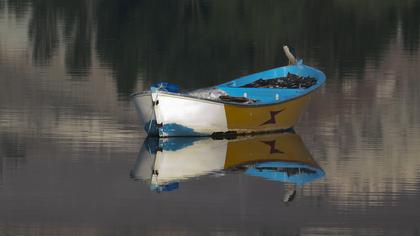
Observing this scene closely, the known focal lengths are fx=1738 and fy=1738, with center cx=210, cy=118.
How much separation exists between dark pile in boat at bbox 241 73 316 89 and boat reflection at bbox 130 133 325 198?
4.03 metres

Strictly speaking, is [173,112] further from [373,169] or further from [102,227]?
[102,227]

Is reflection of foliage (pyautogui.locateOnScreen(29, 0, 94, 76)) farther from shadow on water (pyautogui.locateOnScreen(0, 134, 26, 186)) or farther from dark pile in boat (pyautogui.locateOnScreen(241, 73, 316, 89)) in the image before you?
shadow on water (pyautogui.locateOnScreen(0, 134, 26, 186))

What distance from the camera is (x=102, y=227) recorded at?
37.3 meters

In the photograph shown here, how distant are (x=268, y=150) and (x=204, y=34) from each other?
49603mm

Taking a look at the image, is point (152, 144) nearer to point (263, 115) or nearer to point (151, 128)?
point (151, 128)

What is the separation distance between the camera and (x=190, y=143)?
4878 centimetres

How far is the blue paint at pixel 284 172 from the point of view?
43625 millimetres

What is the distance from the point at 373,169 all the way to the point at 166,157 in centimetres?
559

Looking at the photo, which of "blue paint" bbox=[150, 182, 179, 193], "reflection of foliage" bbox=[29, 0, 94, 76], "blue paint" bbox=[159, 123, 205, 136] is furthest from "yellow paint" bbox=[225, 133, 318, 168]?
"reflection of foliage" bbox=[29, 0, 94, 76]

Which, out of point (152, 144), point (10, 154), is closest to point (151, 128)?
point (152, 144)

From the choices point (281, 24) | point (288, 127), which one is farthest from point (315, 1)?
point (288, 127)

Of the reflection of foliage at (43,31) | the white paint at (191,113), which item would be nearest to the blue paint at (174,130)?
the white paint at (191,113)

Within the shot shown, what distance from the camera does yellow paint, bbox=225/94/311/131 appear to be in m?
49.8

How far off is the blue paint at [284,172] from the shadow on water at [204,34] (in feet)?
53.5
